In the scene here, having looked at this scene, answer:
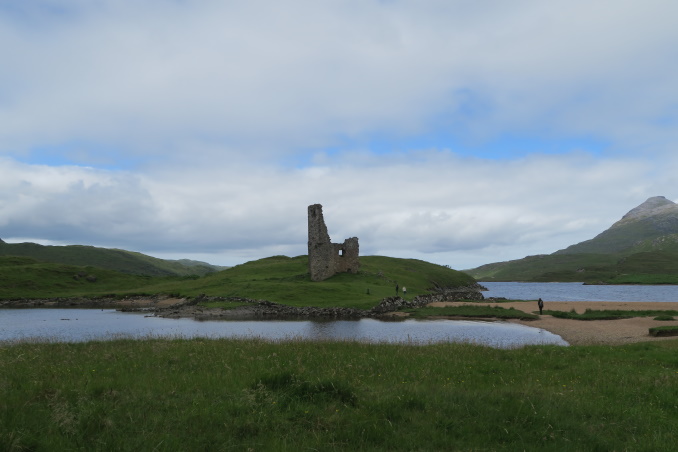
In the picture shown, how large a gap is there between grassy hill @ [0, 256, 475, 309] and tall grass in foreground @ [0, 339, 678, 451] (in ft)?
138

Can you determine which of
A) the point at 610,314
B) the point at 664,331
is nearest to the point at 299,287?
the point at 610,314

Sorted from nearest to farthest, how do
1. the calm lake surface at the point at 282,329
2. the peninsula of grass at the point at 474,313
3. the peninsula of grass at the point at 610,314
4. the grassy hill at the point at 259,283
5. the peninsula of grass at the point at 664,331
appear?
the peninsula of grass at the point at 664,331 < the calm lake surface at the point at 282,329 < the peninsula of grass at the point at 610,314 < the peninsula of grass at the point at 474,313 < the grassy hill at the point at 259,283

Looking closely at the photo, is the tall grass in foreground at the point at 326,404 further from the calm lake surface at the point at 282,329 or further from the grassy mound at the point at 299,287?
the grassy mound at the point at 299,287

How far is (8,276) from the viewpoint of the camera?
98625 millimetres

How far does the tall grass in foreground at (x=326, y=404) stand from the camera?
24.2ft

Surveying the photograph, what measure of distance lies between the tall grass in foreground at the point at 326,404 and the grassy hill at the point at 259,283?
138 feet

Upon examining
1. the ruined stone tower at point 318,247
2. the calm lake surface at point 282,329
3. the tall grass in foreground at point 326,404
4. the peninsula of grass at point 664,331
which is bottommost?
the calm lake surface at point 282,329

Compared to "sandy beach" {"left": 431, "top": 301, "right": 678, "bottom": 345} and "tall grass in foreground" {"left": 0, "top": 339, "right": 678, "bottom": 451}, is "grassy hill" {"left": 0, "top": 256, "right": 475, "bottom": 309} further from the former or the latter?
"tall grass in foreground" {"left": 0, "top": 339, "right": 678, "bottom": 451}

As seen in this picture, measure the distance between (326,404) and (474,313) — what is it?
45573mm

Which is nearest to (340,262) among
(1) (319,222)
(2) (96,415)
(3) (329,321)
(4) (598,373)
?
(1) (319,222)

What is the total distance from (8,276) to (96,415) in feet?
380

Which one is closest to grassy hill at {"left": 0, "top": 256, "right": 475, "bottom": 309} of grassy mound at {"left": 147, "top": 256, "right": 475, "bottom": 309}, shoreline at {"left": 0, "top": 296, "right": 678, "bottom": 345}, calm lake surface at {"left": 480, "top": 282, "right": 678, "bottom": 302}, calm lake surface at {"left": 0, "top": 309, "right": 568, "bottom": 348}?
grassy mound at {"left": 147, "top": 256, "right": 475, "bottom": 309}

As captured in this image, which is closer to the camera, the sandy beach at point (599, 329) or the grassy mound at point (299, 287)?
the sandy beach at point (599, 329)

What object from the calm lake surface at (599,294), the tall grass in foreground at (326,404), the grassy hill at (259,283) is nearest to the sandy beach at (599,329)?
the tall grass in foreground at (326,404)
